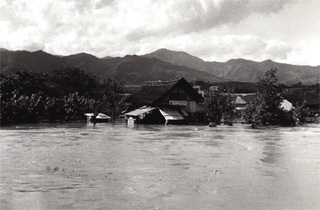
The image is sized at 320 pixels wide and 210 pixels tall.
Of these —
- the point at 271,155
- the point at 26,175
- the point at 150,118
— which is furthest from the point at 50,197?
the point at 150,118

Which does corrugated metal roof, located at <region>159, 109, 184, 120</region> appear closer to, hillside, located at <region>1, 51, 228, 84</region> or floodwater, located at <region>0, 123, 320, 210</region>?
floodwater, located at <region>0, 123, 320, 210</region>

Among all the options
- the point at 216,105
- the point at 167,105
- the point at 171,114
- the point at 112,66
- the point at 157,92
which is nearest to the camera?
the point at 171,114

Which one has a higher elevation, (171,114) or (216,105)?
(216,105)

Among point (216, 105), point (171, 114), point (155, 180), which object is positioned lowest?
point (155, 180)

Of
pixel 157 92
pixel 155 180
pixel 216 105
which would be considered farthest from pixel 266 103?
pixel 155 180

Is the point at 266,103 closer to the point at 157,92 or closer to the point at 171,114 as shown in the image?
the point at 171,114

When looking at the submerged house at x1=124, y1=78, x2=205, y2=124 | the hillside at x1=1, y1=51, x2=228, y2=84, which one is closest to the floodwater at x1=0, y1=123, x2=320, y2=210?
the submerged house at x1=124, y1=78, x2=205, y2=124

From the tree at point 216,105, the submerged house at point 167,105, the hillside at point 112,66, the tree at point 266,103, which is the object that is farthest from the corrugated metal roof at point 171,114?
the hillside at point 112,66
